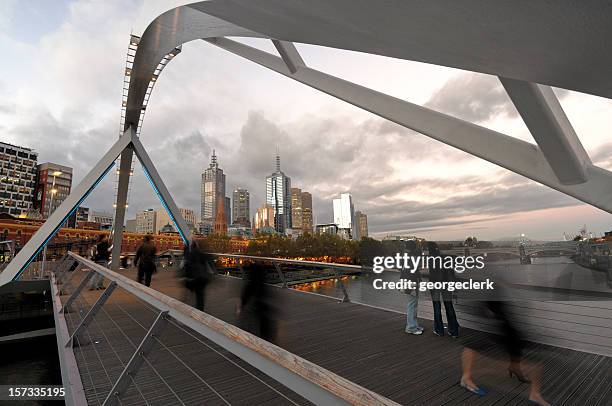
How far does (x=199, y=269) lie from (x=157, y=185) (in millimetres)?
8659

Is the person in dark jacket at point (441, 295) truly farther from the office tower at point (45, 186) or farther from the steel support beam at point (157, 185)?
the office tower at point (45, 186)

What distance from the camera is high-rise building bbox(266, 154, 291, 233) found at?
169913mm

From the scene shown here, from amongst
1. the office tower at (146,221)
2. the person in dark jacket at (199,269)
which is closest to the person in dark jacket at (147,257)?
the person in dark jacket at (199,269)

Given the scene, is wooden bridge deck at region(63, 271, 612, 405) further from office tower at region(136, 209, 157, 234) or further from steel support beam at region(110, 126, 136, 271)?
office tower at region(136, 209, 157, 234)

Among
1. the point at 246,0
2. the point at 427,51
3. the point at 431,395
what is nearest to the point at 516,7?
the point at 427,51

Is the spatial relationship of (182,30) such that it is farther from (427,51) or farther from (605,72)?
(605,72)

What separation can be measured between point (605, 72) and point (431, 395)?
2.72 metres

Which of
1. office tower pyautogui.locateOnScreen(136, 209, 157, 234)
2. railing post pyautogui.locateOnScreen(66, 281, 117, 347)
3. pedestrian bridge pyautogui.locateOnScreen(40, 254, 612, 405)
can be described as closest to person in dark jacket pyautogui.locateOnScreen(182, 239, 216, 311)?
pedestrian bridge pyautogui.locateOnScreen(40, 254, 612, 405)

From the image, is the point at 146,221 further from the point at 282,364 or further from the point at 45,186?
the point at 282,364

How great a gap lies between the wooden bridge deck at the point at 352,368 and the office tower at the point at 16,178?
110880 mm

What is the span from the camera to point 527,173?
3.76m

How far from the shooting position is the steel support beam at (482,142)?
3350 millimetres

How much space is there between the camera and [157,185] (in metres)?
13.8

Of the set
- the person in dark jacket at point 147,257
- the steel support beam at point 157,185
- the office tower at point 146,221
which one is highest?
the office tower at point 146,221
